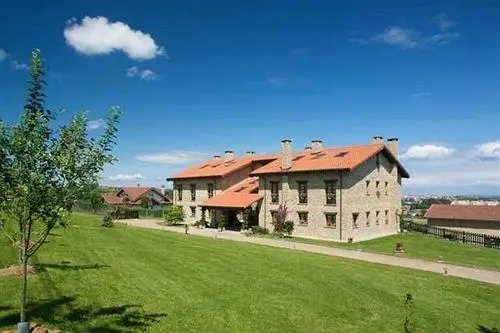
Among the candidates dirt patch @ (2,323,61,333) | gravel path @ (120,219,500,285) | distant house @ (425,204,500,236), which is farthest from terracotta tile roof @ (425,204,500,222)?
dirt patch @ (2,323,61,333)

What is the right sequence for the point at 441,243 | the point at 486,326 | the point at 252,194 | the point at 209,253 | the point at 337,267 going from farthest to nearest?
the point at 252,194 < the point at 441,243 < the point at 209,253 < the point at 337,267 < the point at 486,326

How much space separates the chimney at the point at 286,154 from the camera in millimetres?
43594

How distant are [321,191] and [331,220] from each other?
269cm

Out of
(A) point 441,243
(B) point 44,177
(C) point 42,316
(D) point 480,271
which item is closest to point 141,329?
(C) point 42,316

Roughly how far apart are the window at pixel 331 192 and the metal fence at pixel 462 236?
12.8m

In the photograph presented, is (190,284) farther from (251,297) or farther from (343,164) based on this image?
(343,164)

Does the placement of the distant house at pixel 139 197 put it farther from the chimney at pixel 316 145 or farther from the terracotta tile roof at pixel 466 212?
the terracotta tile roof at pixel 466 212

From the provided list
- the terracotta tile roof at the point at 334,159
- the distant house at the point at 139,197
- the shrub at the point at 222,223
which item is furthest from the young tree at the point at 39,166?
the distant house at the point at 139,197

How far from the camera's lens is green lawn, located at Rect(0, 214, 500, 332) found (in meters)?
13.6

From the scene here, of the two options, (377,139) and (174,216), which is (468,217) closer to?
(377,139)

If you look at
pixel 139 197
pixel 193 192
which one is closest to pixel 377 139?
pixel 193 192

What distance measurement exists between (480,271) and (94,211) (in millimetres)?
57029

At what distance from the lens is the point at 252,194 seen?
47938 millimetres

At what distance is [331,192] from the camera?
1544 inches
